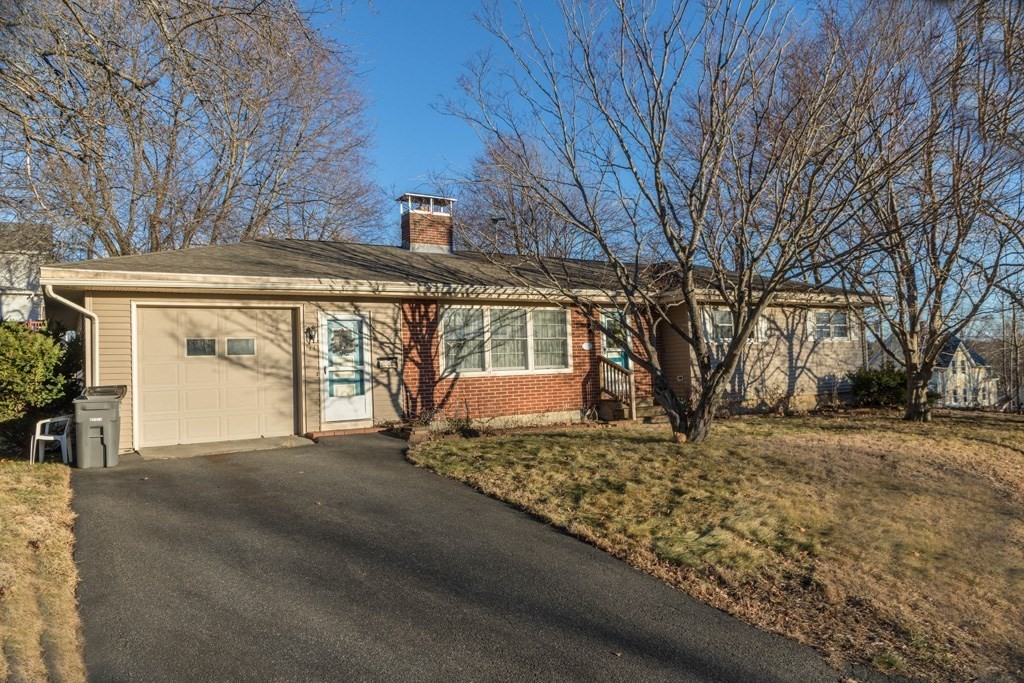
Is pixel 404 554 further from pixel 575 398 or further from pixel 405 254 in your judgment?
pixel 405 254

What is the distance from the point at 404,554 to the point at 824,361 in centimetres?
1490

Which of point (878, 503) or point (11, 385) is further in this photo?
point (11, 385)

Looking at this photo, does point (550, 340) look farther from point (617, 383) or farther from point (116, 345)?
point (116, 345)

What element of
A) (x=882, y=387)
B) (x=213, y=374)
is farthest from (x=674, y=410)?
(x=882, y=387)

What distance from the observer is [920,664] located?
4418 millimetres

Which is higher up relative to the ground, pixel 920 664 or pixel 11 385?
pixel 11 385

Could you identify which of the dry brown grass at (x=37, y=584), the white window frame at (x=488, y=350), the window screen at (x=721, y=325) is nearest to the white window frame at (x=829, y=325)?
the window screen at (x=721, y=325)

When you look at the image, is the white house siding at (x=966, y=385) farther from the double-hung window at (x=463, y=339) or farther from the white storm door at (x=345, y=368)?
the white storm door at (x=345, y=368)

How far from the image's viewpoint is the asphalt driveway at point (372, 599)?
4.09m

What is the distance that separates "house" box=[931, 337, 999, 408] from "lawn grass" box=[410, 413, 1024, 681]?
14083 millimetres

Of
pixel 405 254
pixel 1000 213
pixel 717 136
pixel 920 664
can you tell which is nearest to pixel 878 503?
pixel 920 664

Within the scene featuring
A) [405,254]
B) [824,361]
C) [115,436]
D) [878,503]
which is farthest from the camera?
[824,361]

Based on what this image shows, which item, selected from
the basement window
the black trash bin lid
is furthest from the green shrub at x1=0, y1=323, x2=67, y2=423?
the basement window

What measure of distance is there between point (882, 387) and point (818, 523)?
11665 mm
